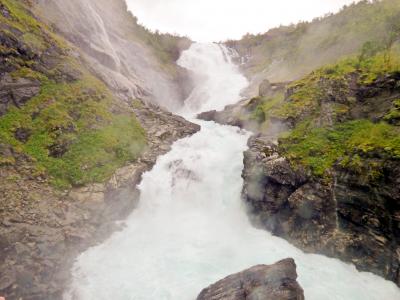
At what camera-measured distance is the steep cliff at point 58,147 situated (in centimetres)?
1502

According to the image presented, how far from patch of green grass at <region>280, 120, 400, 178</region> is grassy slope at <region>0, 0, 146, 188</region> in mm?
11492

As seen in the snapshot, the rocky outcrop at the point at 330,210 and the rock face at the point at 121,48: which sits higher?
the rock face at the point at 121,48

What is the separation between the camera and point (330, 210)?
17.1 m

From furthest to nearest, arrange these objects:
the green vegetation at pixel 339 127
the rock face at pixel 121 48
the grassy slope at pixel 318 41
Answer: the grassy slope at pixel 318 41
the rock face at pixel 121 48
the green vegetation at pixel 339 127

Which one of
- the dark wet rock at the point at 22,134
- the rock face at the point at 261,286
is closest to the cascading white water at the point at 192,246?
the rock face at the point at 261,286

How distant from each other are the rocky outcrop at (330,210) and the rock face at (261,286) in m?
5.04

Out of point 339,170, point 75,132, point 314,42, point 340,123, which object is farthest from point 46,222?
point 314,42

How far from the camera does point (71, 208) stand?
17.8m

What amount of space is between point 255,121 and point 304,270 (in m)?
16.4

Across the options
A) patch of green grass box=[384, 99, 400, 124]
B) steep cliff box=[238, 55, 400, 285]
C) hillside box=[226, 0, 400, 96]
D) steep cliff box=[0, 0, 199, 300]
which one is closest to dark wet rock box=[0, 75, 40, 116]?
steep cliff box=[0, 0, 199, 300]

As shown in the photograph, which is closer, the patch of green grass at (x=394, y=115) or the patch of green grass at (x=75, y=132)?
the patch of green grass at (x=394, y=115)

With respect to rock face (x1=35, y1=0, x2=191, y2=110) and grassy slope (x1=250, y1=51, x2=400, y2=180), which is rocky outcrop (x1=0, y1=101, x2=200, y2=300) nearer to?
grassy slope (x1=250, y1=51, x2=400, y2=180)

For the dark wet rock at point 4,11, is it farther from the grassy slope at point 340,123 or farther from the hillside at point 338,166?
the grassy slope at point 340,123

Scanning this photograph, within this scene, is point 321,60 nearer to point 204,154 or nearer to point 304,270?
point 204,154
